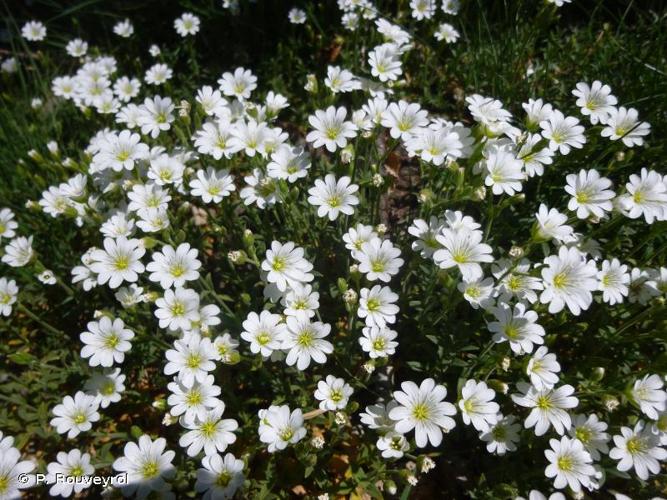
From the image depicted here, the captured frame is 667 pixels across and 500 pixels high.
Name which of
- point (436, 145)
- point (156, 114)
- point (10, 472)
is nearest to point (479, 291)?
point (436, 145)

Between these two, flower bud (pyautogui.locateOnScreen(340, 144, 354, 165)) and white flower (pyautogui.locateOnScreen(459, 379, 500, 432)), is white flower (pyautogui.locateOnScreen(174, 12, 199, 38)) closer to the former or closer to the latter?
flower bud (pyautogui.locateOnScreen(340, 144, 354, 165))

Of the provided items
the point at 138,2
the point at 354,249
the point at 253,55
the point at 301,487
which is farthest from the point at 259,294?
the point at 138,2

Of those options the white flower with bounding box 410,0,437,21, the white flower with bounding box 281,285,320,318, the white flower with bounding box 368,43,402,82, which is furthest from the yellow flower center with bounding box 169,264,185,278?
the white flower with bounding box 410,0,437,21

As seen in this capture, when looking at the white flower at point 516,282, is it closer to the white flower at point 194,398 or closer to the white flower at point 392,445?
the white flower at point 392,445

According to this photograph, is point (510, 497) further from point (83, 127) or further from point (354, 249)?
point (83, 127)

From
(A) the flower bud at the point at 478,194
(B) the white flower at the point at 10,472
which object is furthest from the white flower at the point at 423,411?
(B) the white flower at the point at 10,472

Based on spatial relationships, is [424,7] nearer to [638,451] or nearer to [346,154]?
[346,154]
